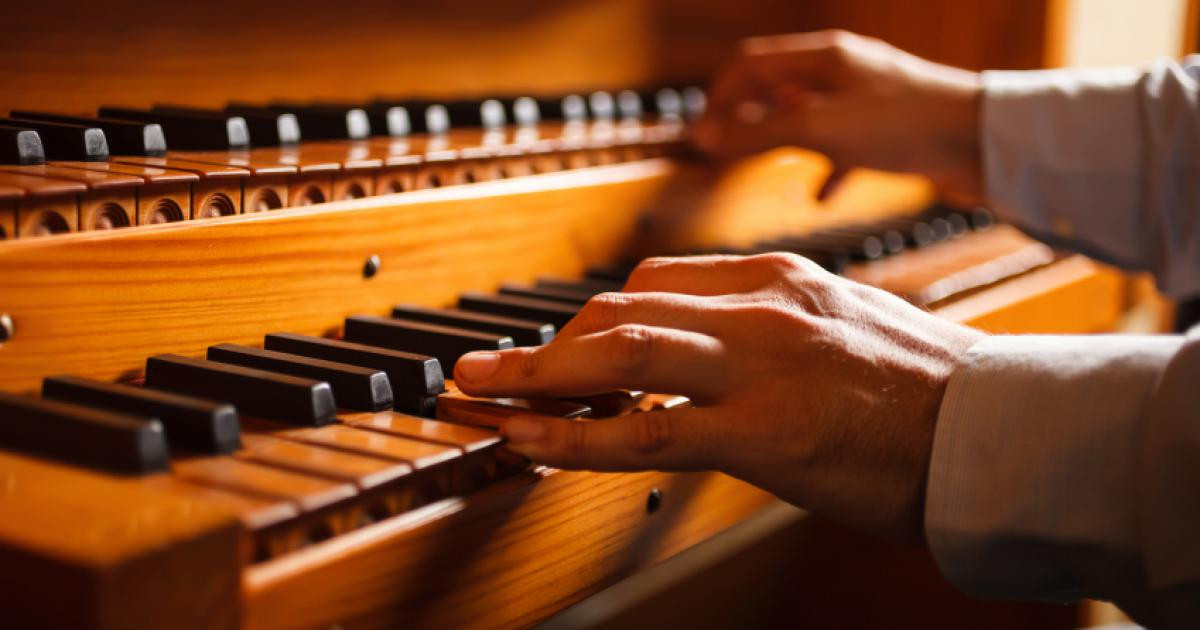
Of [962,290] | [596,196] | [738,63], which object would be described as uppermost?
[738,63]

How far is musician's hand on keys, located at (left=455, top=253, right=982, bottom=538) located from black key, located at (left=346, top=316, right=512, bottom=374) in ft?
0.36

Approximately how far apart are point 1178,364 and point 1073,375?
7cm

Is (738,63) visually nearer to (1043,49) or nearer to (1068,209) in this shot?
(1068,209)

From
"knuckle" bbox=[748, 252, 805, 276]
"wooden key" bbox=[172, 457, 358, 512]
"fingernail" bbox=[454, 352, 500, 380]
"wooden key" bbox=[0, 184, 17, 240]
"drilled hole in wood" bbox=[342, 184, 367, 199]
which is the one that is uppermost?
"wooden key" bbox=[0, 184, 17, 240]

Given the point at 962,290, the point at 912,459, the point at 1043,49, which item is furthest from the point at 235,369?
the point at 1043,49

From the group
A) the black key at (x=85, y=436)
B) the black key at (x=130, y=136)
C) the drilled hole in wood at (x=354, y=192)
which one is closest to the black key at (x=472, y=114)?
the drilled hole in wood at (x=354, y=192)

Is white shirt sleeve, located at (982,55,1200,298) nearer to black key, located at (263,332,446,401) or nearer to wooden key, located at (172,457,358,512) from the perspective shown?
black key, located at (263,332,446,401)

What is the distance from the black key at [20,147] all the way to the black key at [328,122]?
30 cm

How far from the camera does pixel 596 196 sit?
1.24 meters

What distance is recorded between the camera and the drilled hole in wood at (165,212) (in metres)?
0.78

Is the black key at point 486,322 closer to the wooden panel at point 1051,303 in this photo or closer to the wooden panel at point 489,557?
the wooden panel at point 489,557

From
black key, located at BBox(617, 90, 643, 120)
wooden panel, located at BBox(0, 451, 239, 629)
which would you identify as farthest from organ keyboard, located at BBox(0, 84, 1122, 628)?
black key, located at BBox(617, 90, 643, 120)

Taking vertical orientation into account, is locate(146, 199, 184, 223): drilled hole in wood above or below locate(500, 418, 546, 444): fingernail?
above

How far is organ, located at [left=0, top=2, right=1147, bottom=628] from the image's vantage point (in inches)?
20.6
